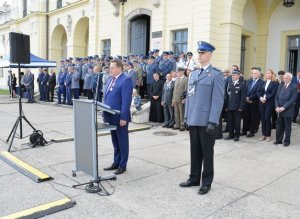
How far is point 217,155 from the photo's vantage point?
729 cm

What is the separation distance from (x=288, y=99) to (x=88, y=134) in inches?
227

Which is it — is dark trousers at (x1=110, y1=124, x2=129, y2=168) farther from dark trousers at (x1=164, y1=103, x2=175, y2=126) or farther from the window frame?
the window frame

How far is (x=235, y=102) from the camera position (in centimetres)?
921

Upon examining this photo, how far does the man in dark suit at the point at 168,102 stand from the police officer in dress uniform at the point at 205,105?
18.8ft

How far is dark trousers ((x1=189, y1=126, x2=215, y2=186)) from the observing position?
4926 mm

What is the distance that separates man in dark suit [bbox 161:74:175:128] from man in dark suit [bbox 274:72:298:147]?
3.37 metres

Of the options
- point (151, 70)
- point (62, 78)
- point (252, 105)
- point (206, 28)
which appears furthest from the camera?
point (62, 78)

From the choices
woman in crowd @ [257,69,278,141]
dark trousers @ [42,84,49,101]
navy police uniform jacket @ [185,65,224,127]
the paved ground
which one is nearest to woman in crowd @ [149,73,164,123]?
the paved ground

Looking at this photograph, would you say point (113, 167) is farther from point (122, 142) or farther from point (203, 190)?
point (203, 190)

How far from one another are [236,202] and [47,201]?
102 inches

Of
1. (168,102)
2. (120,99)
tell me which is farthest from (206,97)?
(168,102)

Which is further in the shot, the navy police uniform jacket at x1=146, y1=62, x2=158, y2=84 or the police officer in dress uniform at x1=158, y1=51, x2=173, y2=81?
the navy police uniform jacket at x1=146, y1=62, x2=158, y2=84

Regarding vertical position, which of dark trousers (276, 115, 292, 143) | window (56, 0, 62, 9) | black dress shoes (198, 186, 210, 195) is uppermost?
window (56, 0, 62, 9)

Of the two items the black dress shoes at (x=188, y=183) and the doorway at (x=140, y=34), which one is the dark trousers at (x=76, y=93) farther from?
the black dress shoes at (x=188, y=183)
